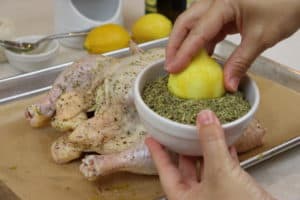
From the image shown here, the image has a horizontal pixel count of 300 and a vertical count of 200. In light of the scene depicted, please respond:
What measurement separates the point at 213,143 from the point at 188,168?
0.52 ft

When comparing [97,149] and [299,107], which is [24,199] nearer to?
[97,149]

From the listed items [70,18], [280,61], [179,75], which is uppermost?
[179,75]

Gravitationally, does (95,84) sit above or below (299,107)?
above

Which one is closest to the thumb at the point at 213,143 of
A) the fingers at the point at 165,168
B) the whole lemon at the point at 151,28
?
the fingers at the point at 165,168

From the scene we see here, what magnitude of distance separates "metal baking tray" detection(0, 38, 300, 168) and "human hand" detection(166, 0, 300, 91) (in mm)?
161

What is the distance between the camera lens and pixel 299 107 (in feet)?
3.76

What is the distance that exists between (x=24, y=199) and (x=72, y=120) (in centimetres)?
18

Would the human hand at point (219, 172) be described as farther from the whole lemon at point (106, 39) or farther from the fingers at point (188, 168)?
the whole lemon at point (106, 39)

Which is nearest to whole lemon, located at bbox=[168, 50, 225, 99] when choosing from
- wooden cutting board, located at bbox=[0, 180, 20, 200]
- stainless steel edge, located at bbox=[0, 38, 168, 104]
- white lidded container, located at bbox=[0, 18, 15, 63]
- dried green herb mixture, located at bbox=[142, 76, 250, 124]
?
dried green herb mixture, located at bbox=[142, 76, 250, 124]

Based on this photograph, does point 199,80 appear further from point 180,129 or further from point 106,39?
point 106,39

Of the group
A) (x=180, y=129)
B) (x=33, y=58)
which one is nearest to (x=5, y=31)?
(x=33, y=58)

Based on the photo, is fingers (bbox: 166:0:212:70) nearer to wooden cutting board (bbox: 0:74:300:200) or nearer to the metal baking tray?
the metal baking tray

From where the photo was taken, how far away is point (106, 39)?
1265 millimetres

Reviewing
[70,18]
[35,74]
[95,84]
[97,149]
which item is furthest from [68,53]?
[97,149]
